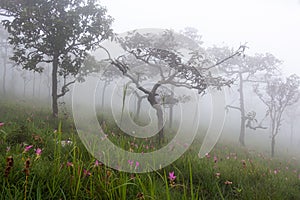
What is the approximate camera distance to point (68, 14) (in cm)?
857

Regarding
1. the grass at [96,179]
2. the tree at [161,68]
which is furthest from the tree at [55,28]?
the grass at [96,179]

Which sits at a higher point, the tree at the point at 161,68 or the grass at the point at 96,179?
the tree at the point at 161,68

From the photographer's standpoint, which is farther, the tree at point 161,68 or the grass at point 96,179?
the tree at point 161,68

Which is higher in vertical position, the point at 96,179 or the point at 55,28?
the point at 55,28

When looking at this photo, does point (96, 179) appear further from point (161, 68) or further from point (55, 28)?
point (55, 28)

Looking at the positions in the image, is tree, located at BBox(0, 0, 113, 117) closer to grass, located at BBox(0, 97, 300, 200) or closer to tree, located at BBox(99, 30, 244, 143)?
tree, located at BBox(99, 30, 244, 143)

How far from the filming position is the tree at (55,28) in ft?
27.5

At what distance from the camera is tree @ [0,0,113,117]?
330 inches

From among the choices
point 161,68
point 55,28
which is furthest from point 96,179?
point 55,28

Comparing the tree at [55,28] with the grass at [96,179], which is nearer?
the grass at [96,179]

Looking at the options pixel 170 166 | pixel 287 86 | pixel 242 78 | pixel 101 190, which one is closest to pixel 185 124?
pixel 170 166

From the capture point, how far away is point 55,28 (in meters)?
8.71

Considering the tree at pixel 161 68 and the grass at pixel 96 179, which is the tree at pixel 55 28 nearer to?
the tree at pixel 161 68

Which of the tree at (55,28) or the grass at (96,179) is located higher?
the tree at (55,28)
